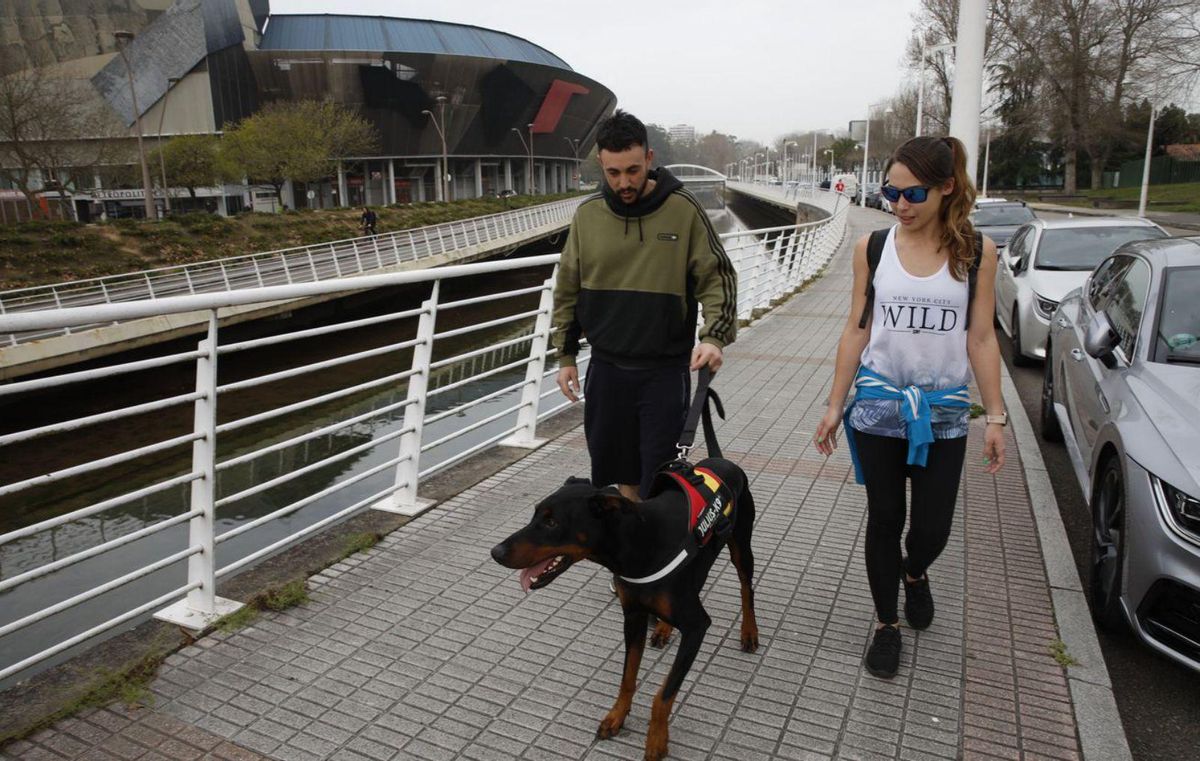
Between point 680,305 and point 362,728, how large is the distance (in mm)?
1967

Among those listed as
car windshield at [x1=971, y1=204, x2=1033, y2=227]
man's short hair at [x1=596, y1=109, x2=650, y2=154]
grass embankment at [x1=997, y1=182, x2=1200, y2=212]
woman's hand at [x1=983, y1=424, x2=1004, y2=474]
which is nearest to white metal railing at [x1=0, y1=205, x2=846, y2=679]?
man's short hair at [x1=596, y1=109, x2=650, y2=154]

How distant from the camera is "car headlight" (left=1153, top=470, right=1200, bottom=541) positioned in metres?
3.18

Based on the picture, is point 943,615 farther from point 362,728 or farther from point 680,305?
point 362,728

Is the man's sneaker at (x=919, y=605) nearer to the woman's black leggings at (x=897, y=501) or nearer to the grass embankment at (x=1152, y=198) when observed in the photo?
the woman's black leggings at (x=897, y=501)

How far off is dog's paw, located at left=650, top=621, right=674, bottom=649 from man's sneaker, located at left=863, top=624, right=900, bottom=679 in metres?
0.80

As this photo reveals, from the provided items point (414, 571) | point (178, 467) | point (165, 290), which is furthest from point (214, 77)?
point (414, 571)

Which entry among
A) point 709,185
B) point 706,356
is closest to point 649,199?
point 706,356

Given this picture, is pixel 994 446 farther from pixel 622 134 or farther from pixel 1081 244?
pixel 1081 244

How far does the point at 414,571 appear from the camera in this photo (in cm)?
432

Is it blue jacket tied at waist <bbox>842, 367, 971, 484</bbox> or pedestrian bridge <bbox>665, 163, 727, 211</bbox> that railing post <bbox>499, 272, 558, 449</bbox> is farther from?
pedestrian bridge <bbox>665, 163, 727, 211</bbox>

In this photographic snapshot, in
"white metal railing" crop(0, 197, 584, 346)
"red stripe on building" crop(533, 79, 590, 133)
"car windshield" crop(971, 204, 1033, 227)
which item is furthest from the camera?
"red stripe on building" crop(533, 79, 590, 133)

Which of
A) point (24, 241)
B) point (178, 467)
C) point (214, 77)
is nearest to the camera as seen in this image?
point (178, 467)

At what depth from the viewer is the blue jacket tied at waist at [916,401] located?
3158mm

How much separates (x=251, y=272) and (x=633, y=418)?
2511 centimetres
